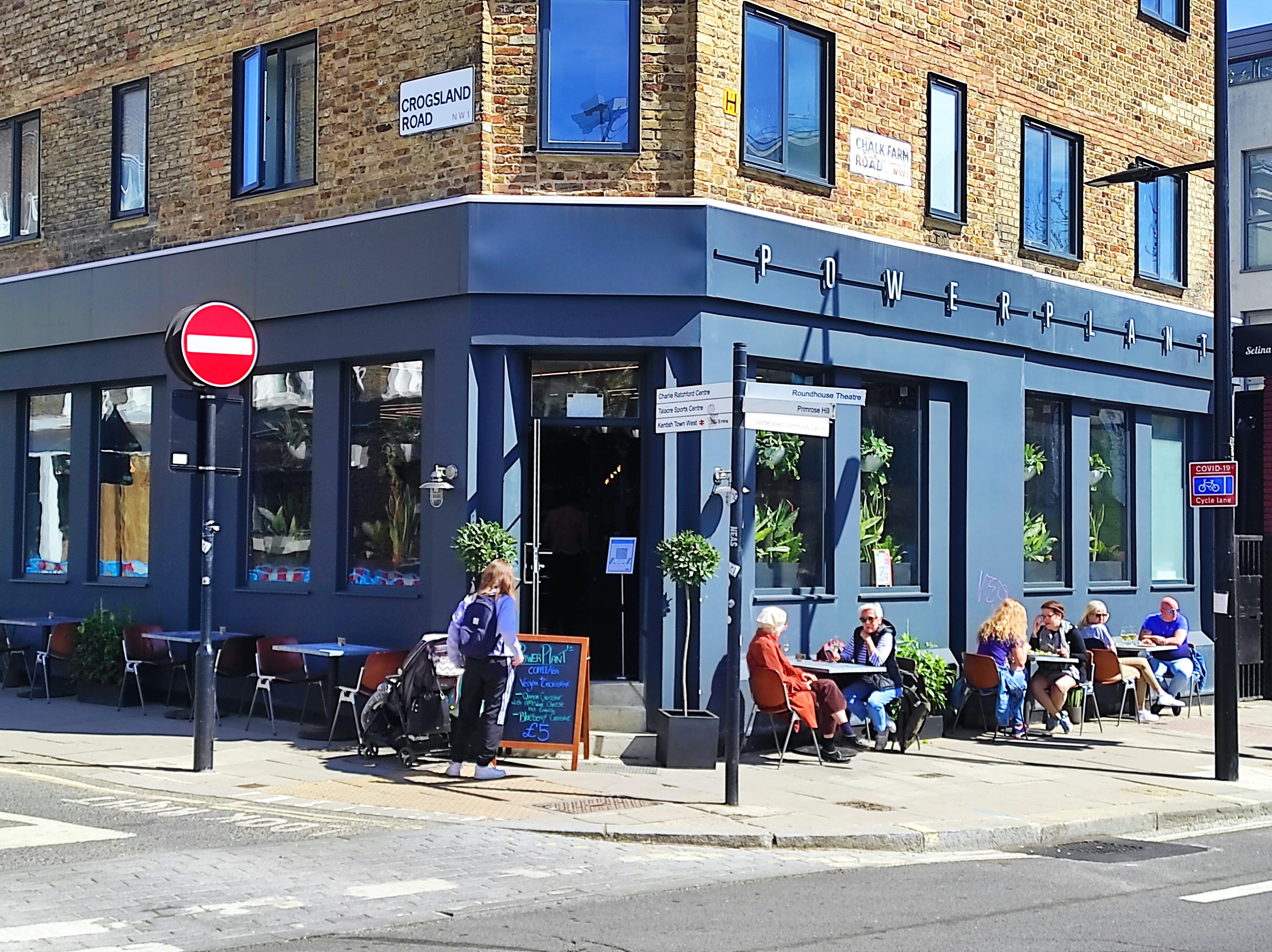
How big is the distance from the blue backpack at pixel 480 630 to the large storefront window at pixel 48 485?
24.6 ft

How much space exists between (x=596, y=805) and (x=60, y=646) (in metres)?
8.13

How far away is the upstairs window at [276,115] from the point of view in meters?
15.5

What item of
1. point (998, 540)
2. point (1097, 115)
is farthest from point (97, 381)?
point (1097, 115)

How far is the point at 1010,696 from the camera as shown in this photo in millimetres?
15602

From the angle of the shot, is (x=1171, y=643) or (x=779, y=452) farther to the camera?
(x=1171, y=643)

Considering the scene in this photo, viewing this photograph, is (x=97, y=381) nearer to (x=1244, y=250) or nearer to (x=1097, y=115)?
(x=1097, y=115)

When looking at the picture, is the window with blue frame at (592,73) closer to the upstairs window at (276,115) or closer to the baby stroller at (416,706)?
the upstairs window at (276,115)

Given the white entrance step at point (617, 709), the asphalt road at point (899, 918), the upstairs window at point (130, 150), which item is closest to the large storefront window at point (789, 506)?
the white entrance step at point (617, 709)

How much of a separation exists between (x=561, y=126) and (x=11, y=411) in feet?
27.7

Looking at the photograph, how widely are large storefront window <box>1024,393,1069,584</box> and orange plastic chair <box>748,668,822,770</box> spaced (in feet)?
17.4

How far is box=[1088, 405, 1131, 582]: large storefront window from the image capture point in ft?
61.9

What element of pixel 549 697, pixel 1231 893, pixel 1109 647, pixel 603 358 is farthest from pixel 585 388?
pixel 1231 893

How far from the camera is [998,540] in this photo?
17.0 meters

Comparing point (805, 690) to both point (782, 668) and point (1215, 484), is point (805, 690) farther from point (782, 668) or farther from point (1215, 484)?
point (1215, 484)
